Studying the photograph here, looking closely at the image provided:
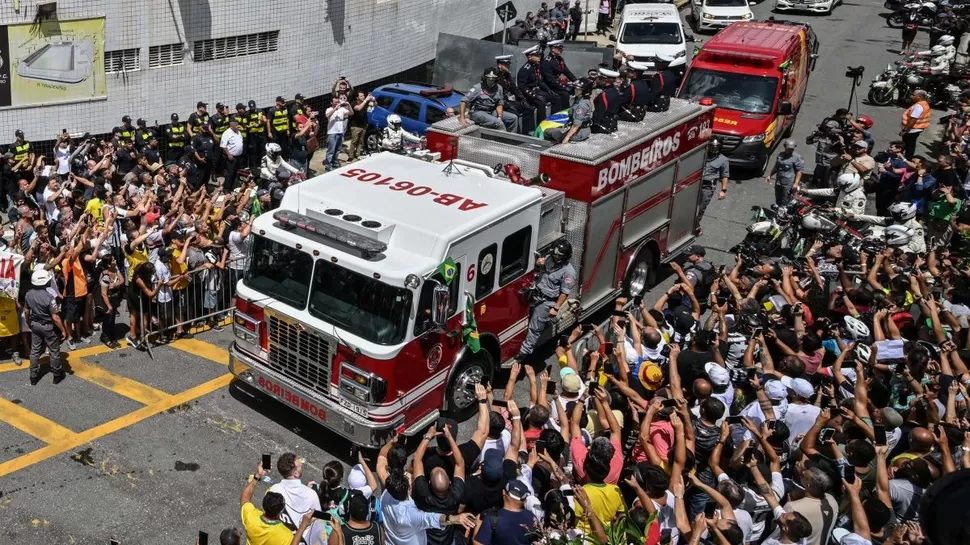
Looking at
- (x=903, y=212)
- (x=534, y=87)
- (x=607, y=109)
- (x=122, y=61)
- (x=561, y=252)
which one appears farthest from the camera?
(x=534, y=87)

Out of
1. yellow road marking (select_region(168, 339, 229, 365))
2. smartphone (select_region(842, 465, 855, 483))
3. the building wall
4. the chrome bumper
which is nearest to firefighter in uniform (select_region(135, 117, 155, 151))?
the building wall

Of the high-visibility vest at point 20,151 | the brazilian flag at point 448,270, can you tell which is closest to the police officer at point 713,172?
the brazilian flag at point 448,270

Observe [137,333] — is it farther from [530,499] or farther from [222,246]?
[530,499]

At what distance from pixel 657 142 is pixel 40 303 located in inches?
297

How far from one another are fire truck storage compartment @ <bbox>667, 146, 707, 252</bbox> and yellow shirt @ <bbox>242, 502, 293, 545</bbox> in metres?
8.23

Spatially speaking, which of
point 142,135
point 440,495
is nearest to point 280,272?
point 440,495

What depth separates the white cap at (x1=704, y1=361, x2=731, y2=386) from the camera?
339 inches

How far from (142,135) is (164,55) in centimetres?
194

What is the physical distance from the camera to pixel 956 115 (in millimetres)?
20797

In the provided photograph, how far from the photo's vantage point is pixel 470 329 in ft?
32.3

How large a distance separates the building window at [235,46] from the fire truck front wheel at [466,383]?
381 inches

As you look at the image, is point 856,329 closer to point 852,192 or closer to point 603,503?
point 603,503

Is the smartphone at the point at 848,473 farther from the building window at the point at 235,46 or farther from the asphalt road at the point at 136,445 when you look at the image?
the building window at the point at 235,46

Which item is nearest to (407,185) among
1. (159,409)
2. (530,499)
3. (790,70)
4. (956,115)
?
(159,409)
